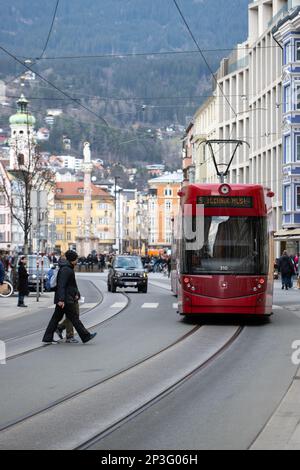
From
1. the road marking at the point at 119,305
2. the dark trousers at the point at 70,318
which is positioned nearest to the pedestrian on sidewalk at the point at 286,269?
the road marking at the point at 119,305

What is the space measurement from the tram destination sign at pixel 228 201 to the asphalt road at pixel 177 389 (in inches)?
112

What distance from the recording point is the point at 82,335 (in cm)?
2212


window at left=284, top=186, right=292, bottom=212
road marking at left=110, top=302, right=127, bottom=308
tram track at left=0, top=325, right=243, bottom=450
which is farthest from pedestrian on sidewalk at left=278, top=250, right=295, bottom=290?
tram track at left=0, top=325, right=243, bottom=450

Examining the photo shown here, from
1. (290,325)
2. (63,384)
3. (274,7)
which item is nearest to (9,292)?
(290,325)

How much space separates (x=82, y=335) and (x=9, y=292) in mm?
22481

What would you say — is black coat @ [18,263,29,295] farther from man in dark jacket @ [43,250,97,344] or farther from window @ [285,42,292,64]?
window @ [285,42,292,64]

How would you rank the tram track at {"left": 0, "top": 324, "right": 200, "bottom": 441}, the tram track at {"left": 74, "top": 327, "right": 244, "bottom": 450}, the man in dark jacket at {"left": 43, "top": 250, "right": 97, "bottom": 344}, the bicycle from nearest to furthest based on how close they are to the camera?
the tram track at {"left": 74, "top": 327, "right": 244, "bottom": 450}
the tram track at {"left": 0, "top": 324, "right": 200, "bottom": 441}
the man in dark jacket at {"left": 43, "top": 250, "right": 97, "bottom": 344}
the bicycle

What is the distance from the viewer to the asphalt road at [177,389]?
1100 cm

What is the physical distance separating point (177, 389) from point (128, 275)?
121ft

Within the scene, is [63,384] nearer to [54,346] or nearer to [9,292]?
[54,346]

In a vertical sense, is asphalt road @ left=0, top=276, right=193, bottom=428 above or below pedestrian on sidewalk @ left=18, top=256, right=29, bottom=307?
below

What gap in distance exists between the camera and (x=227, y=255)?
27.0 metres
